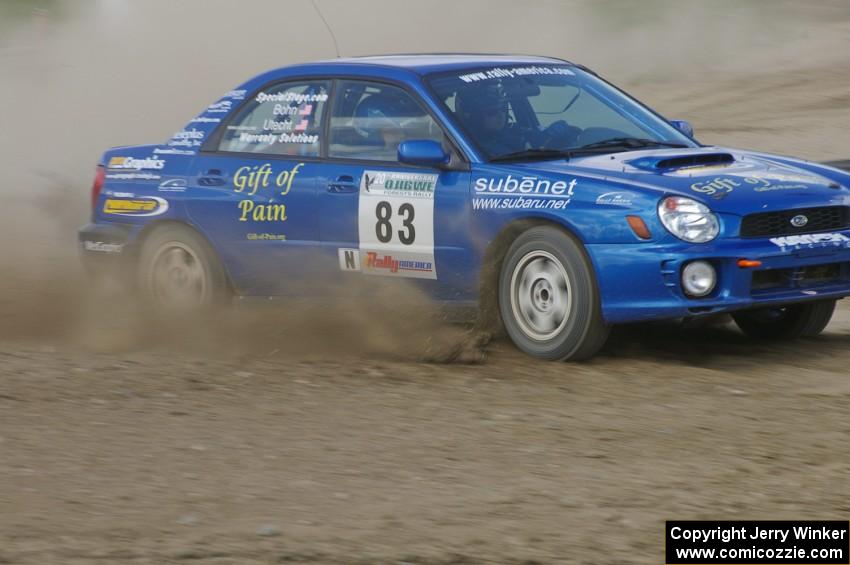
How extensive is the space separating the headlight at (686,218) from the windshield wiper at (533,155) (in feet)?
2.80

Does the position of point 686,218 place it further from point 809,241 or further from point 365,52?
point 365,52

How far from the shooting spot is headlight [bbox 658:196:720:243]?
6.97m

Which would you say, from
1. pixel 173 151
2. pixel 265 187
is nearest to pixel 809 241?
pixel 265 187

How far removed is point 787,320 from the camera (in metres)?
8.16

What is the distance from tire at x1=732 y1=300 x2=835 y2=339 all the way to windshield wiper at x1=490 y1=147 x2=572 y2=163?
1.32 m

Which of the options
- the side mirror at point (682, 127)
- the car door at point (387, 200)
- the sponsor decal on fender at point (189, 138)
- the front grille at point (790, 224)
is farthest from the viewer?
the sponsor decal on fender at point (189, 138)

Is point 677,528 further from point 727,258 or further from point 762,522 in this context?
point 727,258

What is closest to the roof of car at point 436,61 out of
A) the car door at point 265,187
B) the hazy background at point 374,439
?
the car door at point 265,187

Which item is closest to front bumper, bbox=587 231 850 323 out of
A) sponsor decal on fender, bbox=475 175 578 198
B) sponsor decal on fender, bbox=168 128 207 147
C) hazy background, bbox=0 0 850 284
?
sponsor decal on fender, bbox=475 175 578 198

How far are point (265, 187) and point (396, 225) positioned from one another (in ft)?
3.10

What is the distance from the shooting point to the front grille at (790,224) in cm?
708

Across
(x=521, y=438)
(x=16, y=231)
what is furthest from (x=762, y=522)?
(x=16, y=231)

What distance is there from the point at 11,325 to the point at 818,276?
175 inches

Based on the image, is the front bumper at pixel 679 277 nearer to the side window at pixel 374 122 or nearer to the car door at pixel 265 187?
the side window at pixel 374 122
